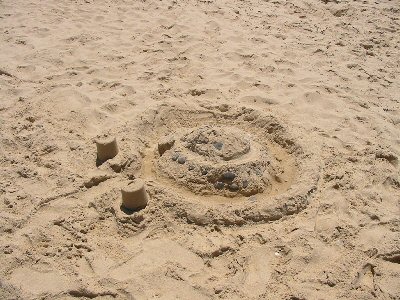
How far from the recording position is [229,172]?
2.68 metres

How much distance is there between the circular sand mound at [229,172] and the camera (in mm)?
2498

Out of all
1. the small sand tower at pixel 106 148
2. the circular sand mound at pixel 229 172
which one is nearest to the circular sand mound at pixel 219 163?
the circular sand mound at pixel 229 172

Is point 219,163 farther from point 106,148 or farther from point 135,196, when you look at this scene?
point 106,148

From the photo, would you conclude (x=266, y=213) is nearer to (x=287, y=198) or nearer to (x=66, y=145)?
(x=287, y=198)

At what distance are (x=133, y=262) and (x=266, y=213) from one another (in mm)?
833

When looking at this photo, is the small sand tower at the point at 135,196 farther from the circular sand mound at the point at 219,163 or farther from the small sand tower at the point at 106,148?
the small sand tower at the point at 106,148

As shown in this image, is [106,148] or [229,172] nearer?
[229,172]

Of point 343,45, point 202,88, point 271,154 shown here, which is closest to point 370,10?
point 343,45

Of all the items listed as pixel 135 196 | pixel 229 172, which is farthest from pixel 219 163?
pixel 135 196

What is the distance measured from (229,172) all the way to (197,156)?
0.27 meters

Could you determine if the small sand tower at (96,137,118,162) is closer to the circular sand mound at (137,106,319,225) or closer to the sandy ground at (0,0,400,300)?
the sandy ground at (0,0,400,300)

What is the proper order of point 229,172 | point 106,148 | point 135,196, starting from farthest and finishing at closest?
point 106,148 < point 229,172 < point 135,196

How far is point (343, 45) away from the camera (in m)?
4.60

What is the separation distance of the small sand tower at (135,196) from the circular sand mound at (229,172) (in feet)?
0.37
